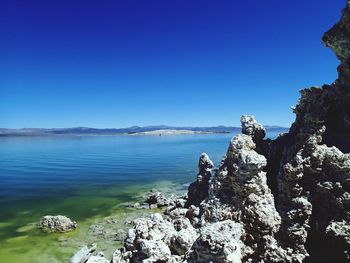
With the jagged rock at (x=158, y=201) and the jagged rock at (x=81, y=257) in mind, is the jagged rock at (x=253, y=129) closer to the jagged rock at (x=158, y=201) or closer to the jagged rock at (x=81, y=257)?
the jagged rock at (x=81, y=257)

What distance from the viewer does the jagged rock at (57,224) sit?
29.8m

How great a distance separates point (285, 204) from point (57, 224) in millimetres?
21759

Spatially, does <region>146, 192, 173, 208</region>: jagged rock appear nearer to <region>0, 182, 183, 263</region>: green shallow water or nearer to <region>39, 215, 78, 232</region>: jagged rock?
<region>0, 182, 183, 263</region>: green shallow water

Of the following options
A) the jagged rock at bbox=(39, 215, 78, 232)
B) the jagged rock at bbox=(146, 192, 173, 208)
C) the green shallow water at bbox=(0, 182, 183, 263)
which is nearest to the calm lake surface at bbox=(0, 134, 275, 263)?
the green shallow water at bbox=(0, 182, 183, 263)

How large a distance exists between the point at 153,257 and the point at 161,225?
233 cm

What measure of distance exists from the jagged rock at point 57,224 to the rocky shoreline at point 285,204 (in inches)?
650

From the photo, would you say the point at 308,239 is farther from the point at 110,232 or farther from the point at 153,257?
the point at 110,232

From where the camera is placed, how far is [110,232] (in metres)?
29.4

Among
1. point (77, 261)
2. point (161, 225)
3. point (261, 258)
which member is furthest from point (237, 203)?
point (77, 261)

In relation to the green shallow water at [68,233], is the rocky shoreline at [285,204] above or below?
above

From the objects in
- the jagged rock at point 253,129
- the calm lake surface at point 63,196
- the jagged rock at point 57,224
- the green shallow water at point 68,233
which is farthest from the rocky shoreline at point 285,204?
the jagged rock at point 57,224

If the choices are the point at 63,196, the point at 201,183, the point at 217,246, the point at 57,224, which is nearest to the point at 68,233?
the point at 57,224

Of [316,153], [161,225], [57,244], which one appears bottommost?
[57,244]

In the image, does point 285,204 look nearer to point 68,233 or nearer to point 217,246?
point 217,246
